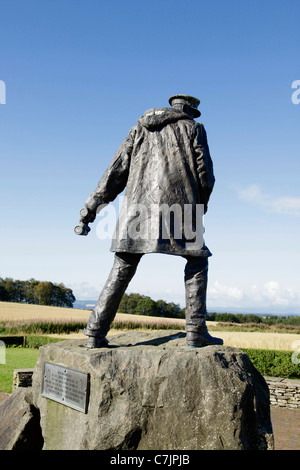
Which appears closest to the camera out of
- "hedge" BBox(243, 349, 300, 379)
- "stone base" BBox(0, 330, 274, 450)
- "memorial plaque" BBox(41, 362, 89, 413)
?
"stone base" BBox(0, 330, 274, 450)

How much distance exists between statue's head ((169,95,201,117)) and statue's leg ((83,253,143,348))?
1.62 metres

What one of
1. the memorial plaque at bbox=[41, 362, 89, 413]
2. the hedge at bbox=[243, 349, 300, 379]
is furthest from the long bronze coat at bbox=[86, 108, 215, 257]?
the hedge at bbox=[243, 349, 300, 379]

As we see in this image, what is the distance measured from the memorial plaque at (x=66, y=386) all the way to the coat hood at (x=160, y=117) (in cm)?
246

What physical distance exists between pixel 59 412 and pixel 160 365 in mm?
1097

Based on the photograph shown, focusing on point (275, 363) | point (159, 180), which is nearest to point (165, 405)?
point (159, 180)

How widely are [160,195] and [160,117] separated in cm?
82

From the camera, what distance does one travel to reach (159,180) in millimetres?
4133

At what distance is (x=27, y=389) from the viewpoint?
454 centimetres

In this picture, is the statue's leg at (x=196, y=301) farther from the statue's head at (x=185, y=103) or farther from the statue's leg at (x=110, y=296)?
the statue's head at (x=185, y=103)

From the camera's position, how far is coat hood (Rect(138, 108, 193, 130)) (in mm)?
4270

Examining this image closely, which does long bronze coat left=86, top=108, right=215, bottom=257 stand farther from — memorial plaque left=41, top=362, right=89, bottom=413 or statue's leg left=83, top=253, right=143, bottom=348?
memorial plaque left=41, top=362, right=89, bottom=413
